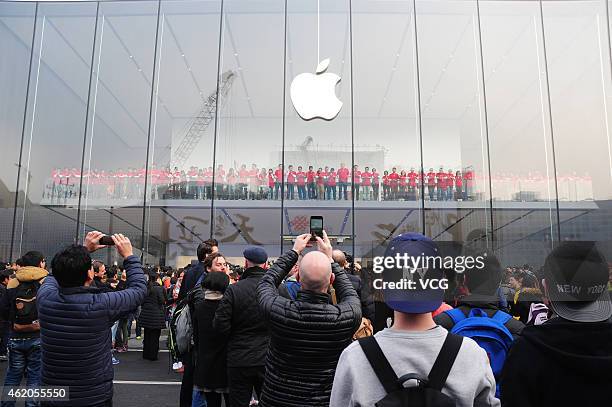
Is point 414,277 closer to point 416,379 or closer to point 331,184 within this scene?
point 416,379

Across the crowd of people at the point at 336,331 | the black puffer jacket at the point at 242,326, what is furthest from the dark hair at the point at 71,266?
the black puffer jacket at the point at 242,326

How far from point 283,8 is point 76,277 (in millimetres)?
10636

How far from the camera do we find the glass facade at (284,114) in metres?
10.6

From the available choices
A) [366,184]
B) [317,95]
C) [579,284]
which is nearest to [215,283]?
[579,284]

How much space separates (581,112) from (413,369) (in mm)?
10875

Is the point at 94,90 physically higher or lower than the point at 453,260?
higher

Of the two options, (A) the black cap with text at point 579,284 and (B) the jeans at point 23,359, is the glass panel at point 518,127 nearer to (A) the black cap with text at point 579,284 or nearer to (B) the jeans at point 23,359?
(B) the jeans at point 23,359

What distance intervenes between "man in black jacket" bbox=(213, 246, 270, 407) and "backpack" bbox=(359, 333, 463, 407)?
1.89 metres

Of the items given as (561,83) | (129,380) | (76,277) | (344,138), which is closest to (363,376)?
(76,277)

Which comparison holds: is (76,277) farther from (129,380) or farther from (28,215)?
(28,215)

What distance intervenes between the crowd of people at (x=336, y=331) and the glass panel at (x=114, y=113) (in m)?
8.07

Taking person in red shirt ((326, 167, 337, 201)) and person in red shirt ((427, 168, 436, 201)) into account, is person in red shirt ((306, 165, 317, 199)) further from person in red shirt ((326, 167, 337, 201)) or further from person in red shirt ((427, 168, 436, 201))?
person in red shirt ((427, 168, 436, 201))

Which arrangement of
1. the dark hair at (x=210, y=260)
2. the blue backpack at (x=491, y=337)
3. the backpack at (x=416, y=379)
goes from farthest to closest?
the dark hair at (x=210, y=260) → the blue backpack at (x=491, y=337) → the backpack at (x=416, y=379)

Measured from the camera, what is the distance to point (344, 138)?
12781 mm
